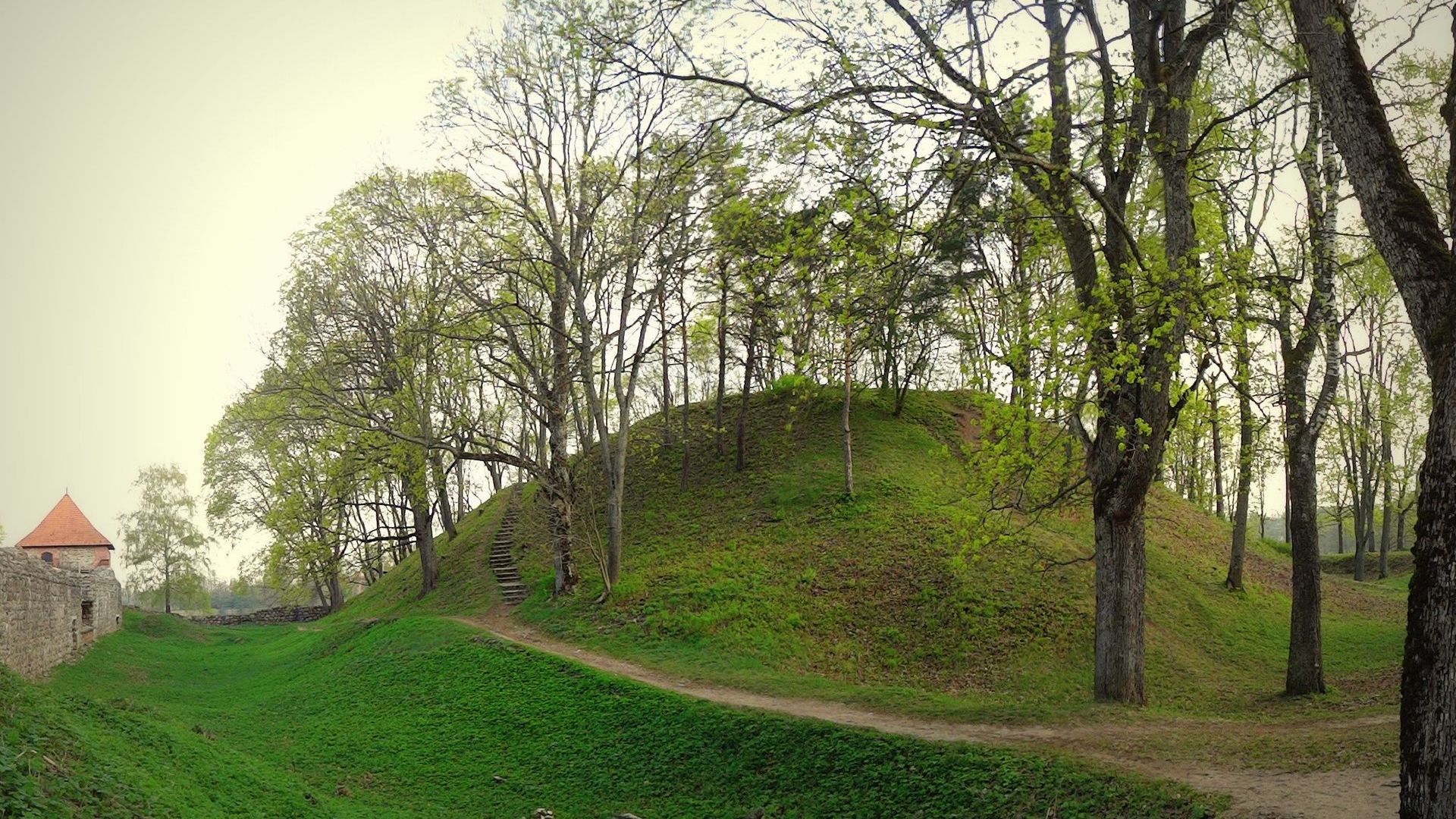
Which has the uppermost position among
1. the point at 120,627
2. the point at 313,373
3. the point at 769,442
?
the point at 313,373

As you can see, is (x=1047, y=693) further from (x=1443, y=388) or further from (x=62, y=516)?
(x=62, y=516)

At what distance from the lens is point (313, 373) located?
23.5 meters

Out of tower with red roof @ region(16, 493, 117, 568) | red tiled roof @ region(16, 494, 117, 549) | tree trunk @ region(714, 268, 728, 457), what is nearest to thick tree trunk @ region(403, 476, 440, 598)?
tree trunk @ region(714, 268, 728, 457)

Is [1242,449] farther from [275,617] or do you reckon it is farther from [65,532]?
[65,532]

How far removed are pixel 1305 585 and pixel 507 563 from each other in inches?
783

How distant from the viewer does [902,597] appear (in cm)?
1830

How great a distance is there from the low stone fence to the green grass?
19653mm

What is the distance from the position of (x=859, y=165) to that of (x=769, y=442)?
18.8 meters

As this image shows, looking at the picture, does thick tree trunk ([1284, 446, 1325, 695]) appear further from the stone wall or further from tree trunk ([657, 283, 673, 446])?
the stone wall

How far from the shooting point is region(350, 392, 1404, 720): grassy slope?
48.3ft

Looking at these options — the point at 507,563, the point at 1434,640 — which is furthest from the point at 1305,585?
the point at 507,563

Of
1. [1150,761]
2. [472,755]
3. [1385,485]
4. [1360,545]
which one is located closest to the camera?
[1150,761]

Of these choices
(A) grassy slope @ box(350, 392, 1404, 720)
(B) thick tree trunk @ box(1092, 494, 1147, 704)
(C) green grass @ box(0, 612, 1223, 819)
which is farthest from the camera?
(A) grassy slope @ box(350, 392, 1404, 720)

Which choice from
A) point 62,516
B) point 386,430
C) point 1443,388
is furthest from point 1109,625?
point 62,516
